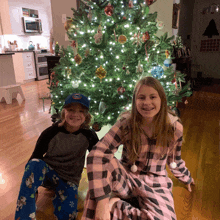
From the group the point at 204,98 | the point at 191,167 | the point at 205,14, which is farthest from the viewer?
the point at 205,14

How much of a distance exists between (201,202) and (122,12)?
1496 millimetres

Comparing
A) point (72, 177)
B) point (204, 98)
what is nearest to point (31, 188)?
point (72, 177)

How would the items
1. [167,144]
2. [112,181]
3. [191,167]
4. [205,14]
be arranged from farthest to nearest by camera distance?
[205,14], [191,167], [167,144], [112,181]

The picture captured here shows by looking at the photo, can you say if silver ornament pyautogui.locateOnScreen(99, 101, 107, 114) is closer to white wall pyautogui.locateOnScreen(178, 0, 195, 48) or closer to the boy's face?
the boy's face

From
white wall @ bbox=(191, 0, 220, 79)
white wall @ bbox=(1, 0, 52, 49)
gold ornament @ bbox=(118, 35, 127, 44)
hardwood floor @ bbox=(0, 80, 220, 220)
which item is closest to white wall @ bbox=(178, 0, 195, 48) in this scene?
white wall @ bbox=(191, 0, 220, 79)

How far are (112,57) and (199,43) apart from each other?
5.32m

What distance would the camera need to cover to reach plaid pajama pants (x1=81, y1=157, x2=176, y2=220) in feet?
2.78

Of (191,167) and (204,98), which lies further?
(204,98)

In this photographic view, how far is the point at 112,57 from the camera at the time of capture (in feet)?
5.12

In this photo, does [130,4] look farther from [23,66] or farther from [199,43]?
[199,43]

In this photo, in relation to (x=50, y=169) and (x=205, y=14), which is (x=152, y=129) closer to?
(x=50, y=169)

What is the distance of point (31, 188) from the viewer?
980 millimetres

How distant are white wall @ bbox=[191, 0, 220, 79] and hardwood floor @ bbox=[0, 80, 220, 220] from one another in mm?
2581

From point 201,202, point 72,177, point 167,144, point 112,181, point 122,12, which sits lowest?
point 201,202
